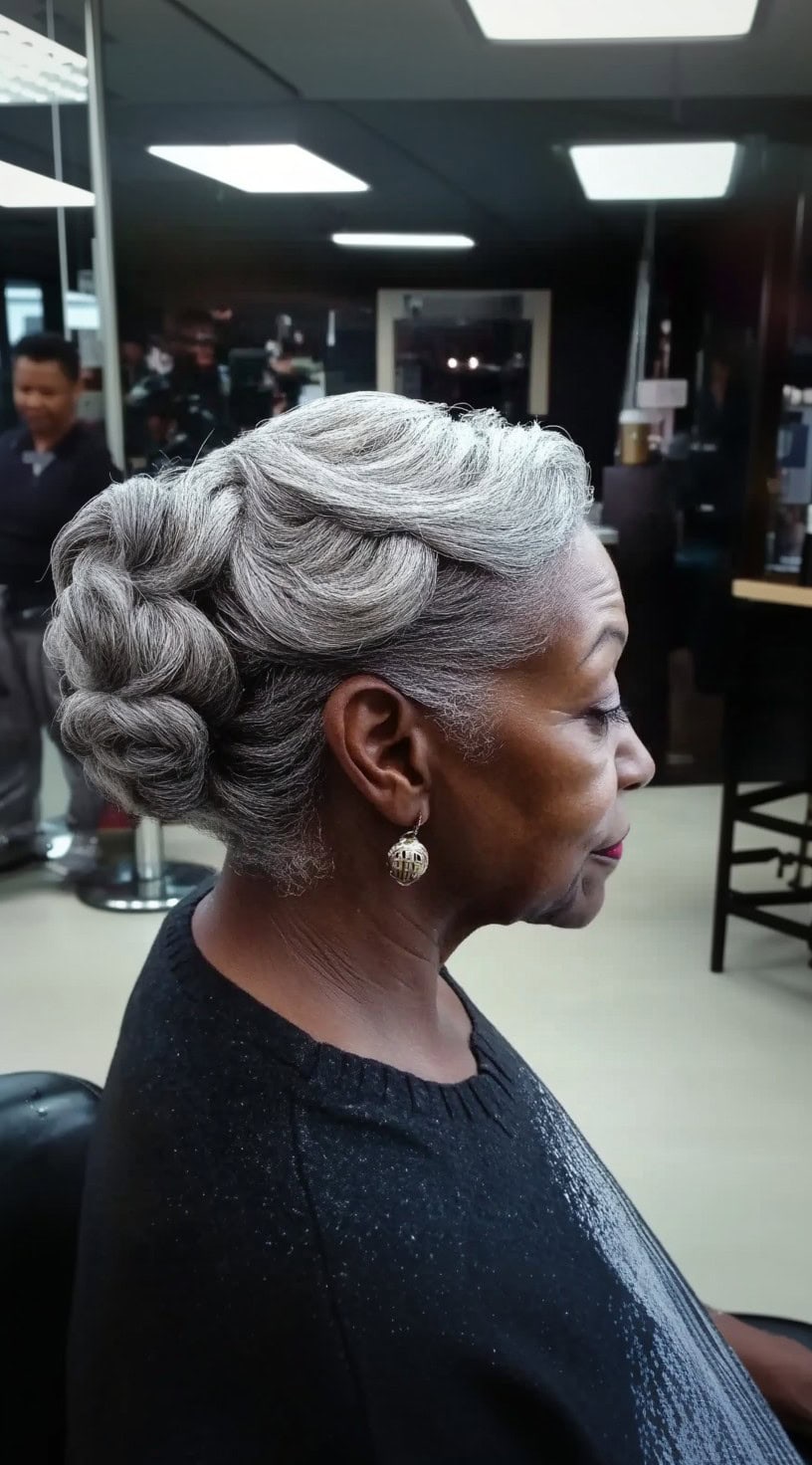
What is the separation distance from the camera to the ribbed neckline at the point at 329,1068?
2.15 ft

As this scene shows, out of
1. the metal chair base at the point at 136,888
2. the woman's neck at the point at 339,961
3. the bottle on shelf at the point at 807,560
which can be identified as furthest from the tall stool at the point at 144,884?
the woman's neck at the point at 339,961

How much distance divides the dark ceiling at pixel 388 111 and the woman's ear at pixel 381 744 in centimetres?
302

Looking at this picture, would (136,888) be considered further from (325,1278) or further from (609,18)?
(325,1278)

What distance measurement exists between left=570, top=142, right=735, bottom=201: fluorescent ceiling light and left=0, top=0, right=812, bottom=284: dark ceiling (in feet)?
0.16

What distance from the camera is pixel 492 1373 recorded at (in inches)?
24.0

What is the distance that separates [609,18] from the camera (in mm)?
2965

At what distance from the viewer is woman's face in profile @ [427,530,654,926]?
0.73 m

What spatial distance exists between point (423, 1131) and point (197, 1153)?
0.44 ft

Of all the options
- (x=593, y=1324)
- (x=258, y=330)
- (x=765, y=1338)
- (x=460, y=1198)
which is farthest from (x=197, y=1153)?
(x=258, y=330)

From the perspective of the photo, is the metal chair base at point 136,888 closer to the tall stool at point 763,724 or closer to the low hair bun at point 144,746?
the tall stool at point 763,724

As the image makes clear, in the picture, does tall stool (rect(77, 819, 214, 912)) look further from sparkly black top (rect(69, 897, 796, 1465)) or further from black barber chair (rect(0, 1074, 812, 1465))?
sparkly black top (rect(69, 897, 796, 1465))

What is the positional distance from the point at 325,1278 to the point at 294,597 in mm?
380

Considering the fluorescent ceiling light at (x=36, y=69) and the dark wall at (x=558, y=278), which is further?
the dark wall at (x=558, y=278)

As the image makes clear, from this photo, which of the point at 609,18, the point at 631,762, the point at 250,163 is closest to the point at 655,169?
the point at 609,18
